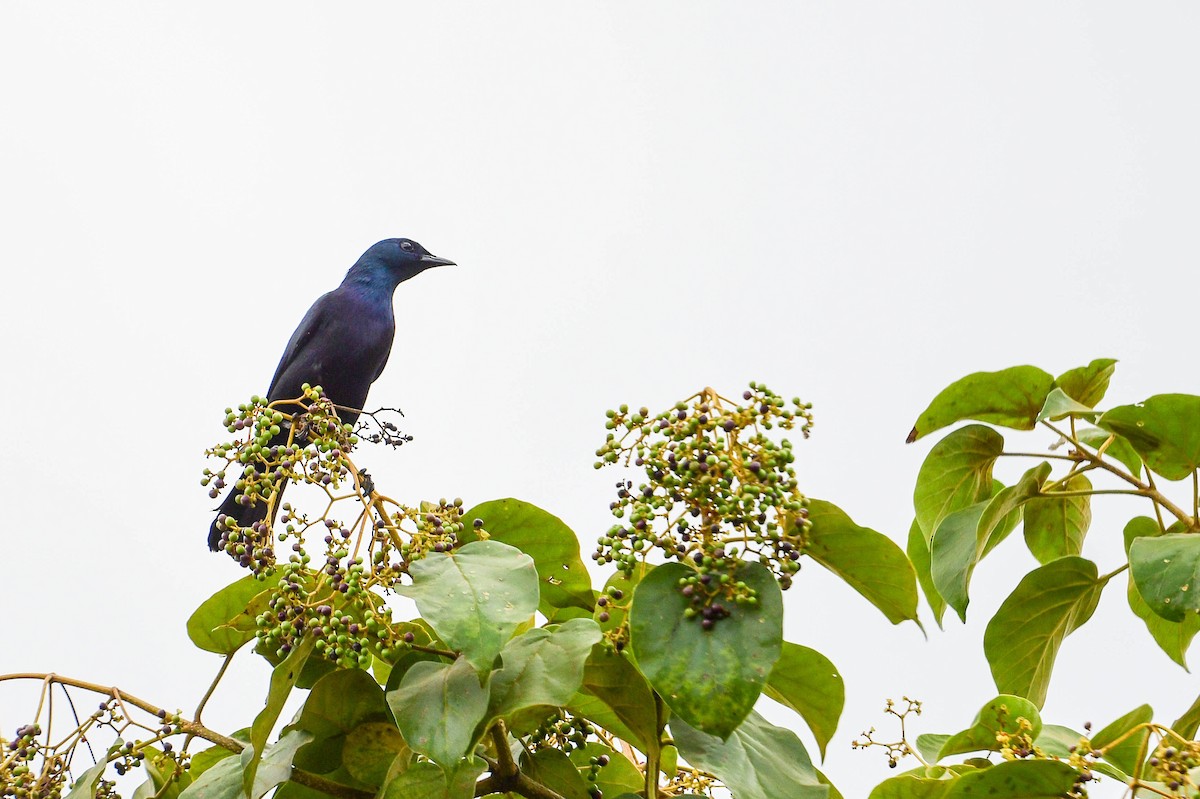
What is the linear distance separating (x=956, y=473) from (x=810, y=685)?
430 mm

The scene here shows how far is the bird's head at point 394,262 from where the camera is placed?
4.65 meters

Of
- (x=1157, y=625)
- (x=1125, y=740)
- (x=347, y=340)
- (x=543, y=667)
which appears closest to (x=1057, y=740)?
(x=1125, y=740)

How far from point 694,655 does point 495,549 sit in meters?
0.25

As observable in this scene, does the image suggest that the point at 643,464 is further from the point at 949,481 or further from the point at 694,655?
the point at 949,481

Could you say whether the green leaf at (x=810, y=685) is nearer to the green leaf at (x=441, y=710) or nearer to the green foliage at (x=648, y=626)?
the green foliage at (x=648, y=626)

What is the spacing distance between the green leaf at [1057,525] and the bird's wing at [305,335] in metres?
2.96

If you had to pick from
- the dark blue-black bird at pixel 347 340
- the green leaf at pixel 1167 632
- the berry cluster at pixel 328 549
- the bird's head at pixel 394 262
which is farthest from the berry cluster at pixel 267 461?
the bird's head at pixel 394 262

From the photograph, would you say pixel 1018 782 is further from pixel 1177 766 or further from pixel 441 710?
pixel 441 710

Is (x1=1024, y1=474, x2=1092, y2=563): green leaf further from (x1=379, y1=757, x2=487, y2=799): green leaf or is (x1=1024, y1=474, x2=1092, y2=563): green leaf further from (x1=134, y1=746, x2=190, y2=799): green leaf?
(x1=134, y1=746, x2=190, y2=799): green leaf

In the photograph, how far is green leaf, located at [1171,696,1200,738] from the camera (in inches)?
55.2

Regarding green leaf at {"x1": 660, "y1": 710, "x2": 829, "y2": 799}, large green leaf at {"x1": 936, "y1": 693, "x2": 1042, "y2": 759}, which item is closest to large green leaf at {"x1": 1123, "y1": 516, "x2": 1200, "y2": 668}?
large green leaf at {"x1": 936, "y1": 693, "x2": 1042, "y2": 759}

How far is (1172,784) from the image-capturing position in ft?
3.65

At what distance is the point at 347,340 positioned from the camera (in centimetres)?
423

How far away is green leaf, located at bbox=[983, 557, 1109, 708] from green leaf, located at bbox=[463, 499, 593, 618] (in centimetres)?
58
